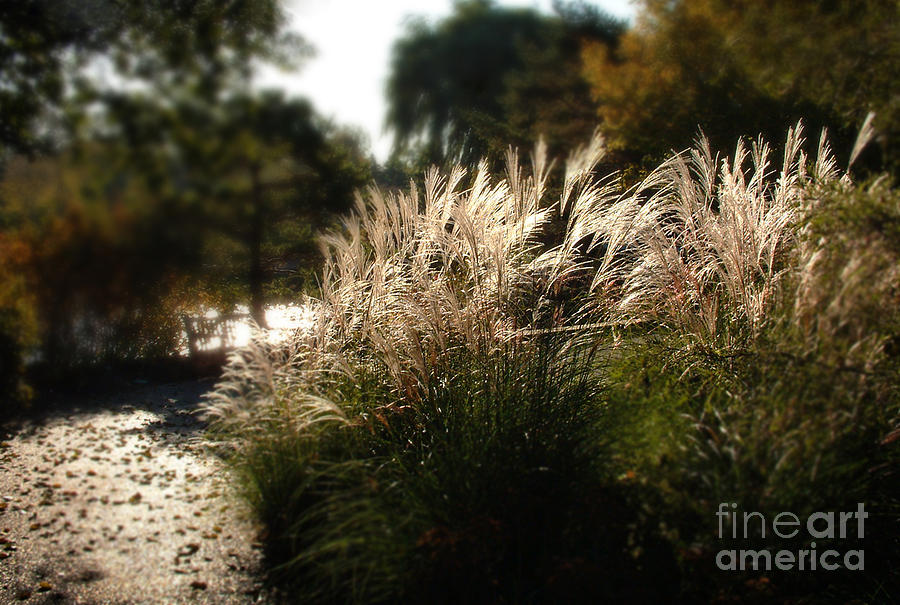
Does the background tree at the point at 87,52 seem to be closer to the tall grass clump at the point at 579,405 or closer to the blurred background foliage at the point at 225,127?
the blurred background foliage at the point at 225,127

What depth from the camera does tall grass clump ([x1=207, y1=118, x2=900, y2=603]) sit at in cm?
163

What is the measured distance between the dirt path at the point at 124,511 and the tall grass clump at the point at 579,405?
169 mm

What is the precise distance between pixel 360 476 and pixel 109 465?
985mm

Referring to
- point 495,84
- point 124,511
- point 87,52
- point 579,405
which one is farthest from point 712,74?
point 124,511

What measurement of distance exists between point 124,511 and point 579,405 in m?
1.63

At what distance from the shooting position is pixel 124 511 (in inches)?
81.0

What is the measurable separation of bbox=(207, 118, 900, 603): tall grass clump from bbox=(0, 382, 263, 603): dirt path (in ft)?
0.55

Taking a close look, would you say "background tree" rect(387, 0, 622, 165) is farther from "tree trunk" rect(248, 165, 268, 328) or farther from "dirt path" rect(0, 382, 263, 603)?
"dirt path" rect(0, 382, 263, 603)

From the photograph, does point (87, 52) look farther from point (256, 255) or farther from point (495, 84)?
point (495, 84)

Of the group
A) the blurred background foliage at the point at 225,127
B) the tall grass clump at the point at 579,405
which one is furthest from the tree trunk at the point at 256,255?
the tall grass clump at the point at 579,405

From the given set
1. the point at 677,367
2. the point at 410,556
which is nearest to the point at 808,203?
the point at 677,367

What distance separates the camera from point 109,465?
7.09 feet

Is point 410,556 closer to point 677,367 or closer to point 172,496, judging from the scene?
point 172,496

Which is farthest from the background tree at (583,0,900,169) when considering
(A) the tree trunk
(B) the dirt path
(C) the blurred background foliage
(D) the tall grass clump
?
(B) the dirt path
